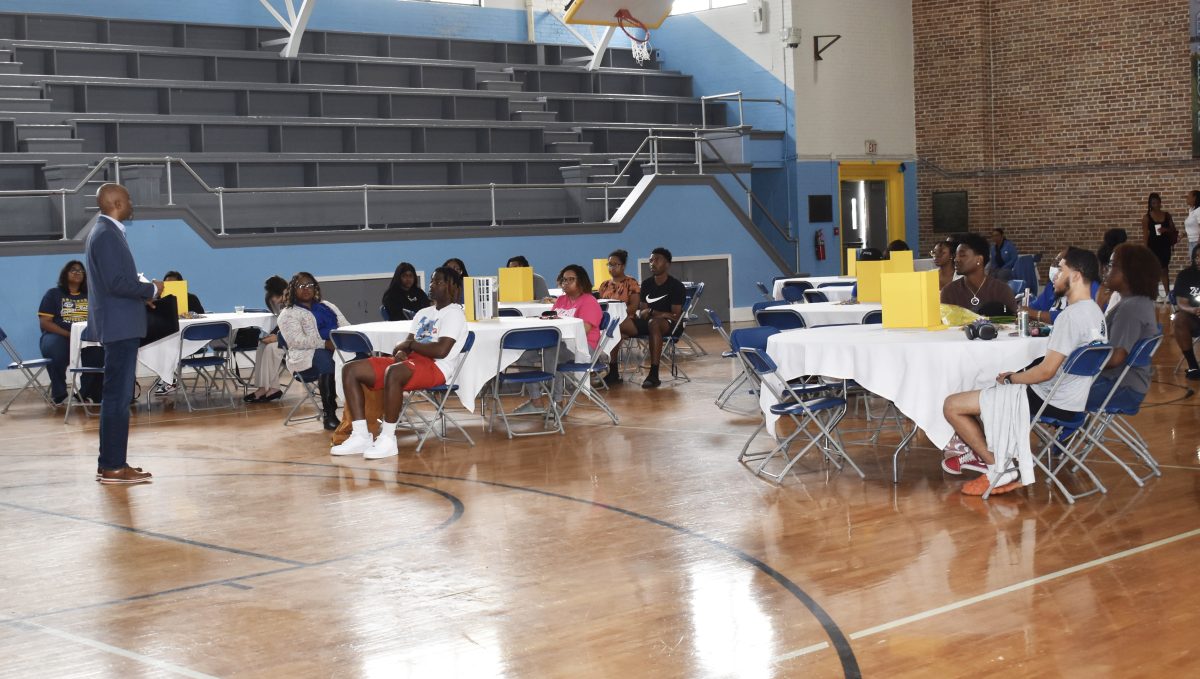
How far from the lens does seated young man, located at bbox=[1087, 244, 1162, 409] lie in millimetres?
6324

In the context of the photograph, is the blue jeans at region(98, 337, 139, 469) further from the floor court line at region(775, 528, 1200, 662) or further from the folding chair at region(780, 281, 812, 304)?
the folding chair at region(780, 281, 812, 304)

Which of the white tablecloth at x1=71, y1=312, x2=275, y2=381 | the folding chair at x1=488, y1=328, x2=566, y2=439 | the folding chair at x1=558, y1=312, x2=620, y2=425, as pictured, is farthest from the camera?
the white tablecloth at x1=71, y1=312, x2=275, y2=381

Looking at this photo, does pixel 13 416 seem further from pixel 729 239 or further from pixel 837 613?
pixel 729 239

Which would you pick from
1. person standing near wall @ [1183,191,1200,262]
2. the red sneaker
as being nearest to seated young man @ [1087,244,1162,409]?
the red sneaker

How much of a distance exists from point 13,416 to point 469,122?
319 inches

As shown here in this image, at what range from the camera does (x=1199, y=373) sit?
1048 centimetres

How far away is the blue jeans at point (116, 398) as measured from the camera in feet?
24.1

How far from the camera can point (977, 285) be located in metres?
8.35

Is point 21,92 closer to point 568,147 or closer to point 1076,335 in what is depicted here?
A: point 568,147

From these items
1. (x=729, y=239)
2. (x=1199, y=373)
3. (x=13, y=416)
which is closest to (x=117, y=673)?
(x=13, y=416)

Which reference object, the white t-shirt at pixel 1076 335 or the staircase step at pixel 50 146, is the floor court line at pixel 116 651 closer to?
the white t-shirt at pixel 1076 335

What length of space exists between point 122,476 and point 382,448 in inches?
58.8

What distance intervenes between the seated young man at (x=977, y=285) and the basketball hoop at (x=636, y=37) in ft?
35.2

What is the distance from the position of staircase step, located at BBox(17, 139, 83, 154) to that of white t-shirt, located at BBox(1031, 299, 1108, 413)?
38.1ft
